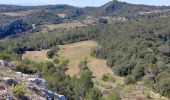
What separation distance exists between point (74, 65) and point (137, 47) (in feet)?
69.0

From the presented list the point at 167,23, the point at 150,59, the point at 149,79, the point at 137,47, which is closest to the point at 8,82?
the point at 149,79

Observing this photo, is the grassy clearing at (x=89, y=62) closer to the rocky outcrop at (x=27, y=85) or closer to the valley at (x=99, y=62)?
the valley at (x=99, y=62)

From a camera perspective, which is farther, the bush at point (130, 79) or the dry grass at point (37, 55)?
the dry grass at point (37, 55)

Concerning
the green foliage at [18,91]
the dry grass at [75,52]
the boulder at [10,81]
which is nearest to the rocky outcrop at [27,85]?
the boulder at [10,81]

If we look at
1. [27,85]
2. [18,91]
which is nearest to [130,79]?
[27,85]

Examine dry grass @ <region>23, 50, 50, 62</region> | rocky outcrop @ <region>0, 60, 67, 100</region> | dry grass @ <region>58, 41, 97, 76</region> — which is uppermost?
rocky outcrop @ <region>0, 60, 67, 100</region>

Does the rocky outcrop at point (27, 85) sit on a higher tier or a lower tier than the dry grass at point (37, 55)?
higher

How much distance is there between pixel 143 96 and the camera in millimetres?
85625

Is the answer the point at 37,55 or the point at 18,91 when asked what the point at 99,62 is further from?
the point at 18,91

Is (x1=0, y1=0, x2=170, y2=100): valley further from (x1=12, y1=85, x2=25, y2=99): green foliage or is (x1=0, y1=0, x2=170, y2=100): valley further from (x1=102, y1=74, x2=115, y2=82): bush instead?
(x1=12, y1=85, x2=25, y2=99): green foliage

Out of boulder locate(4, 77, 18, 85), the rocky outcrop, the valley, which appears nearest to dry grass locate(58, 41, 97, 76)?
the valley

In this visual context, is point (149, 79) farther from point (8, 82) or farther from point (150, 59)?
point (8, 82)

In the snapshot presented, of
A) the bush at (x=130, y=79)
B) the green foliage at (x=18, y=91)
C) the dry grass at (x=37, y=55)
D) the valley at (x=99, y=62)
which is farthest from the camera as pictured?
the dry grass at (x=37, y=55)

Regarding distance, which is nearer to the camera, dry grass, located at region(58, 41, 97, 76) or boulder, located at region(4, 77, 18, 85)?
boulder, located at region(4, 77, 18, 85)
